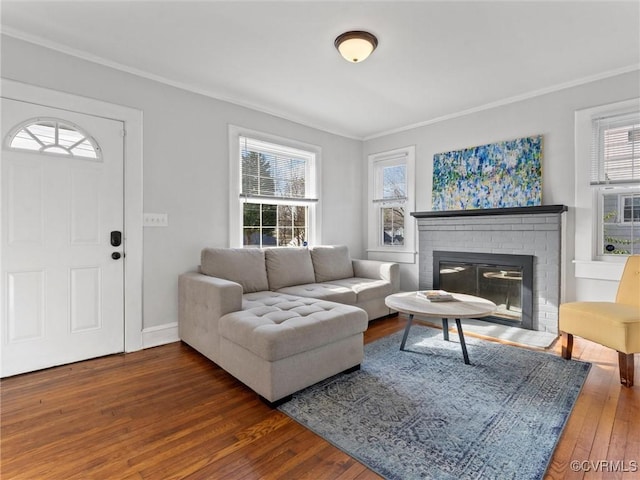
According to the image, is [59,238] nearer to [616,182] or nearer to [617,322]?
[617,322]

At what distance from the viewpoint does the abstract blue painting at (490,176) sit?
3429 millimetres

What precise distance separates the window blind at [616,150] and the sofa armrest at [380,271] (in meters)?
2.10

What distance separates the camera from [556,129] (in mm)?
3311

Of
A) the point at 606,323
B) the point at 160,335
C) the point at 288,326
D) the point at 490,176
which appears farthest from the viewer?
the point at 490,176

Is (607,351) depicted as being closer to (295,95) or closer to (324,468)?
(324,468)

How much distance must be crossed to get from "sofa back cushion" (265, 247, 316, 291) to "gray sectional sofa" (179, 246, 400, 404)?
11mm

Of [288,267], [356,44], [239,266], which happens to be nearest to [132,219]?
[239,266]

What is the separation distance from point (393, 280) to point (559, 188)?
1940mm

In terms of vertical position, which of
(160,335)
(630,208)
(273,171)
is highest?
(273,171)

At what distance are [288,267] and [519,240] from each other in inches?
98.0

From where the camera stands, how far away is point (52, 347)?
2.50 meters

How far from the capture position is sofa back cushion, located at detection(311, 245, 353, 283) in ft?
13.0

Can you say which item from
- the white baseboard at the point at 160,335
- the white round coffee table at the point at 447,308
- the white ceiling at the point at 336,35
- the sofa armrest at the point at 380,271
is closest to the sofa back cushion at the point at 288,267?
the sofa armrest at the point at 380,271

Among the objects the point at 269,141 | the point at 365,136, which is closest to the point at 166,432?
the point at 269,141
